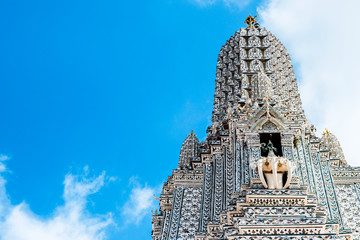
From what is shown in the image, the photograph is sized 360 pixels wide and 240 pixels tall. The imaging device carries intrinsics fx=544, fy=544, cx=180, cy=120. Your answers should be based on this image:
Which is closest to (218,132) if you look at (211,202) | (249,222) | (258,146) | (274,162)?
(211,202)

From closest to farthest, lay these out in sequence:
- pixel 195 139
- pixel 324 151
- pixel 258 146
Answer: pixel 258 146 → pixel 324 151 → pixel 195 139

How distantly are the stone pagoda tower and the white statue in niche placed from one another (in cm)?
2

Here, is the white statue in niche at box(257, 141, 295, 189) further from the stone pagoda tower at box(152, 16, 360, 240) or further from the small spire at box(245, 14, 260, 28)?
the small spire at box(245, 14, 260, 28)

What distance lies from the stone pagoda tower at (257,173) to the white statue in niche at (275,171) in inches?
0.8

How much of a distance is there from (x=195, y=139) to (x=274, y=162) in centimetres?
925

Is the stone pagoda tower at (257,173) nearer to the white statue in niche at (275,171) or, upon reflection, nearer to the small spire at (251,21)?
the white statue in niche at (275,171)

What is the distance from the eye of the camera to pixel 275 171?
38.0ft

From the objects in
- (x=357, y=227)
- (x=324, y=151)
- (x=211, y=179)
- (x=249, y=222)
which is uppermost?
(x=324, y=151)

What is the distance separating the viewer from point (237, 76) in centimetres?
2184

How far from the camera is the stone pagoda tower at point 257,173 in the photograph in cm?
1075

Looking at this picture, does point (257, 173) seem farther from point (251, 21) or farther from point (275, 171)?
point (251, 21)

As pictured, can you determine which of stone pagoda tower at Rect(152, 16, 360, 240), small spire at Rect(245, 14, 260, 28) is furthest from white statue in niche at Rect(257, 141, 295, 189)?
small spire at Rect(245, 14, 260, 28)

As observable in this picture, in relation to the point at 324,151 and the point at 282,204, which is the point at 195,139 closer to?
the point at 324,151

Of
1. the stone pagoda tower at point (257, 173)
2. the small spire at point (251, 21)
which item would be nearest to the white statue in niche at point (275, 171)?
the stone pagoda tower at point (257, 173)
